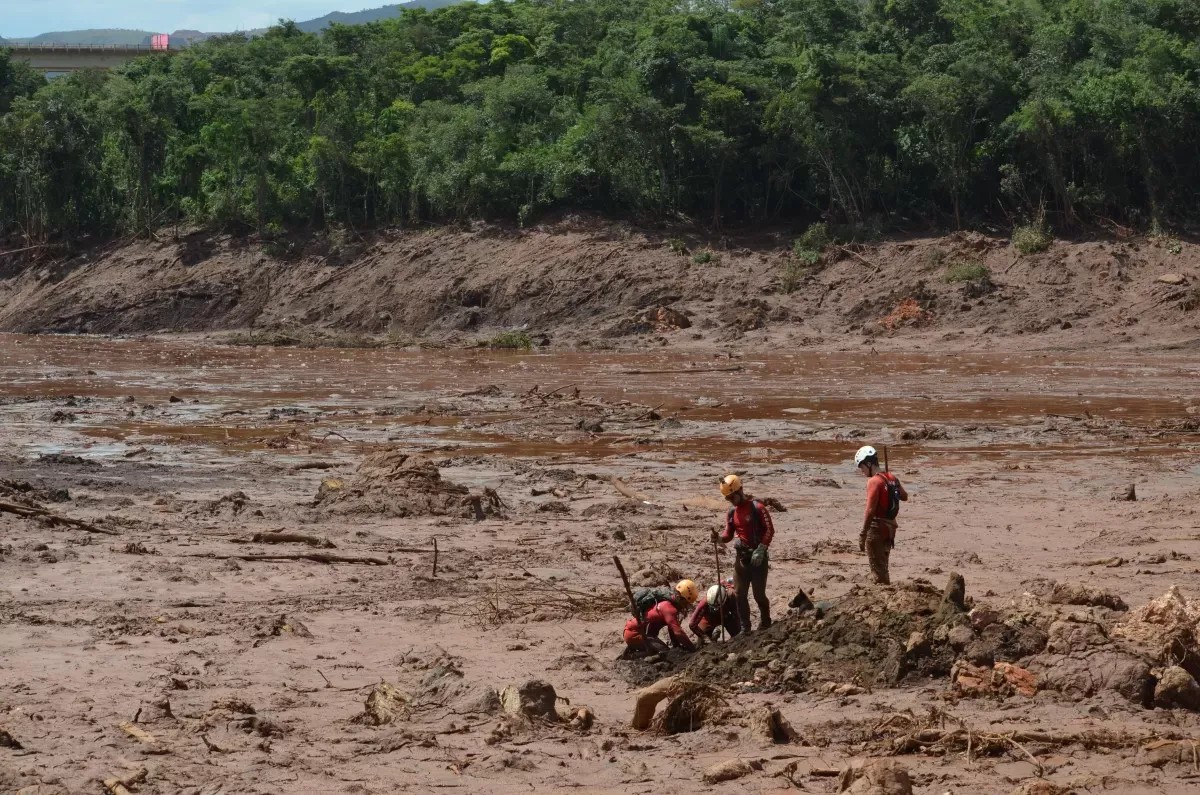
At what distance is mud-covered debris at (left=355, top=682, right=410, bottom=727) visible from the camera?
6.84m

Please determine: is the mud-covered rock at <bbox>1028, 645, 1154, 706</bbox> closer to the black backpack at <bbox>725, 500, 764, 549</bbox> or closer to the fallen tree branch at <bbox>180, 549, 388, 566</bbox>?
the black backpack at <bbox>725, 500, 764, 549</bbox>

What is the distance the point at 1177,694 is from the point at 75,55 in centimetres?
7306

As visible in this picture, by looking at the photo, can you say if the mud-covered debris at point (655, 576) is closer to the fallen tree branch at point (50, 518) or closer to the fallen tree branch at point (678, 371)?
the fallen tree branch at point (50, 518)

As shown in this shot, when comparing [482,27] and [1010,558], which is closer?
[1010,558]

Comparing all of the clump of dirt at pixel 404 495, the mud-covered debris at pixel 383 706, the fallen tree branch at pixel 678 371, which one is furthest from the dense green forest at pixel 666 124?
the mud-covered debris at pixel 383 706

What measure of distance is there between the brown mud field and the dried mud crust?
1304cm

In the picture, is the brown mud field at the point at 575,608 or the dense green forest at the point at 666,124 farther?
the dense green forest at the point at 666,124

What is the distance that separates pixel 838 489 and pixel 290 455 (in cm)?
660

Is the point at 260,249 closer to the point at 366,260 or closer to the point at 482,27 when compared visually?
the point at 366,260

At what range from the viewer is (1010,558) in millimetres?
10445

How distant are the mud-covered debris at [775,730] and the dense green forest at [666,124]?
102ft

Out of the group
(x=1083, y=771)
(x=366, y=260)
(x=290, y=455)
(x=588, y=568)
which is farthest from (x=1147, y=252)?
(x=1083, y=771)

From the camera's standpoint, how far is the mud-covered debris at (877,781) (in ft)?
17.6

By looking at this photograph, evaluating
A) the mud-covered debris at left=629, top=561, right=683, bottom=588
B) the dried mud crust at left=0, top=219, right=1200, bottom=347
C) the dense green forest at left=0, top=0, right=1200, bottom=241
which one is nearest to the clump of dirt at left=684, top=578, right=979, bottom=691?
the mud-covered debris at left=629, top=561, right=683, bottom=588
